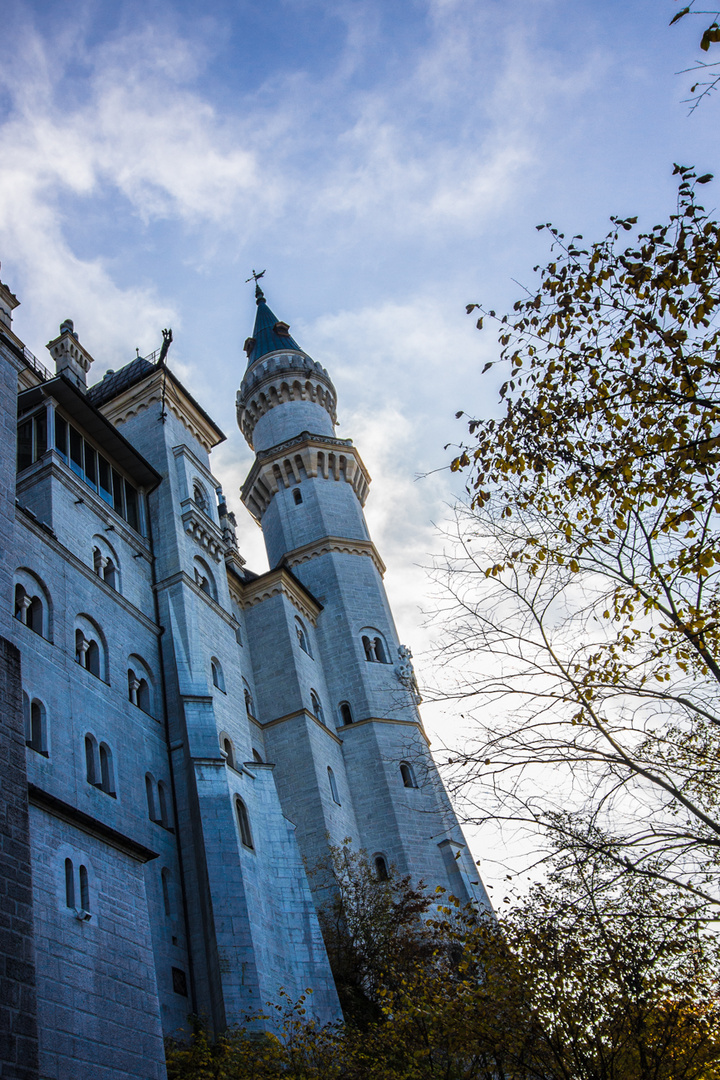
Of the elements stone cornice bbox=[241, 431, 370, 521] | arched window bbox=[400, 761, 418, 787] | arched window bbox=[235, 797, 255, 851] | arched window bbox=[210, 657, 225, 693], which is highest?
stone cornice bbox=[241, 431, 370, 521]

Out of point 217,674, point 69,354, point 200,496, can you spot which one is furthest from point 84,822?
point 69,354

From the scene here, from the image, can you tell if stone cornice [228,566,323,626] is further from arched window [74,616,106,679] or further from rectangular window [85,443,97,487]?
arched window [74,616,106,679]

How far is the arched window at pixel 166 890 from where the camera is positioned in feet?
71.3

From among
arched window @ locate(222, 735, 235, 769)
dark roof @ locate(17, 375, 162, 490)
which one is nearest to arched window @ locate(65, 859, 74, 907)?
arched window @ locate(222, 735, 235, 769)

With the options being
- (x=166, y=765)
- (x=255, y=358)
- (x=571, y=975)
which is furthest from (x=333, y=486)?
(x=571, y=975)

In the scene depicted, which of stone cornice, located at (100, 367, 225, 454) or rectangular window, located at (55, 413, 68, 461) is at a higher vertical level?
stone cornice, located at (100, 367, 225, 454)

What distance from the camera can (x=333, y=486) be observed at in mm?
47406

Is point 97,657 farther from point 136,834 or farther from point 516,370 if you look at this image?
point 516,370

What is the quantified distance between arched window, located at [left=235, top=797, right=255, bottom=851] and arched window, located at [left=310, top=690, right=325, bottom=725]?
1153 centimetres

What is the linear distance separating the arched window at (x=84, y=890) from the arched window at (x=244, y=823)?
8.71 metres

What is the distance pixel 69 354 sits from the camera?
131 feet

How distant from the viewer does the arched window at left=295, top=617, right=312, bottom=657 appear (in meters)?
38.7

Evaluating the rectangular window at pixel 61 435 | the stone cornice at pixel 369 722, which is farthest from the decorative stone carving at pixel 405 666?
the rectangular window at pixel 61 435

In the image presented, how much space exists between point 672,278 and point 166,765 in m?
19.4
